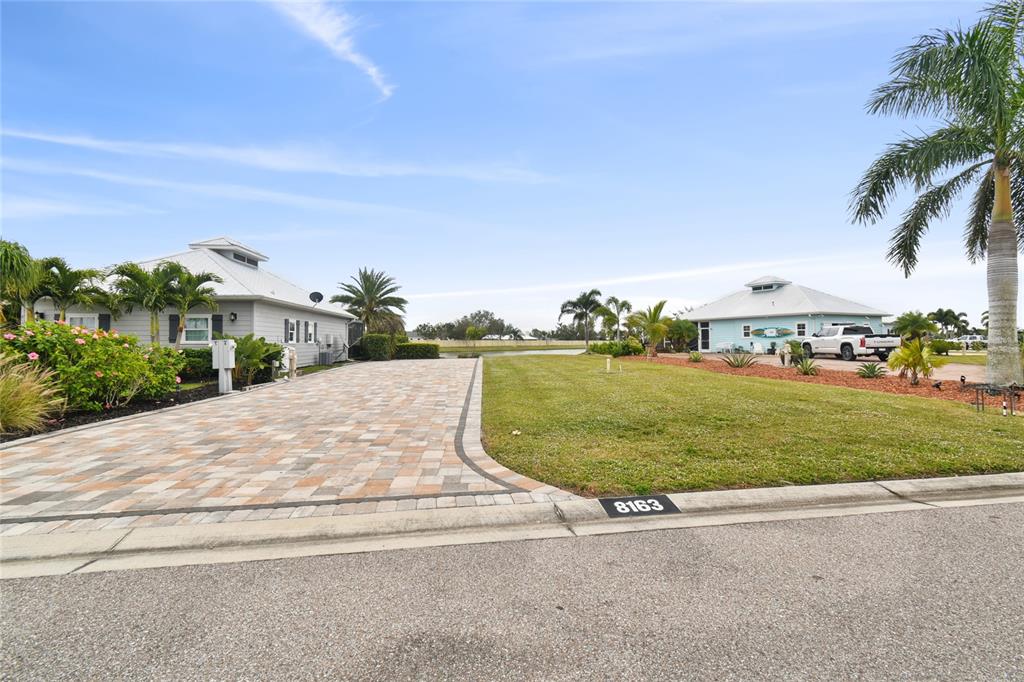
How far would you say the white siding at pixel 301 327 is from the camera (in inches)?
739

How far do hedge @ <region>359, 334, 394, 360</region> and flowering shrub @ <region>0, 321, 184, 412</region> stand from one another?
767 inches

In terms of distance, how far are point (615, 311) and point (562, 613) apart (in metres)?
41.7

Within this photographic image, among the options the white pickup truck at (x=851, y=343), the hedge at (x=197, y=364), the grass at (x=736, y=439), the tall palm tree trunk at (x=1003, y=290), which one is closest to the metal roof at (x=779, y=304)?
the white pickup truck at (x=851, y=343)

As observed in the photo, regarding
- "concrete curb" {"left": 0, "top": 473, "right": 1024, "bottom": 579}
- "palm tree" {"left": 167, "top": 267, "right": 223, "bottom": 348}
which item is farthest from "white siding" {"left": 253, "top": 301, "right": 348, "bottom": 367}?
"concrete curb" {"left": 0, "top": 473, "right": 1024, "bottom": 579}

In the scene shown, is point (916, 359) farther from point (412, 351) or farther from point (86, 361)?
point (412, 351)

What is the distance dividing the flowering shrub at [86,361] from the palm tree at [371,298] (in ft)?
75.3

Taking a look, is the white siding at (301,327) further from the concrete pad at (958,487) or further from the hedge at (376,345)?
the concrete pad at (958,487)

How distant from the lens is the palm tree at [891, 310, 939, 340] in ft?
81.0

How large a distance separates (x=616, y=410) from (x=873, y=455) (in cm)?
377

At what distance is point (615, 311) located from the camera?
42625 mm

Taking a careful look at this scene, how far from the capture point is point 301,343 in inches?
874

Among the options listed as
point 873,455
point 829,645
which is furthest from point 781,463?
point 829,645

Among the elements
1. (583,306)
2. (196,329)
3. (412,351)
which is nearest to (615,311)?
(583,306)

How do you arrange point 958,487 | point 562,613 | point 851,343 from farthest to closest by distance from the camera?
point 851,343 → point 958,487 → point 562,613
